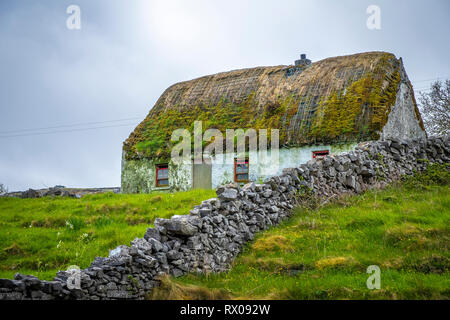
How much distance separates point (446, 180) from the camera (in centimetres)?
1363

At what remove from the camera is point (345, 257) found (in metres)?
7.89

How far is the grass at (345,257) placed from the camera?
6.70m

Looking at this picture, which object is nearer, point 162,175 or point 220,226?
point 220,226

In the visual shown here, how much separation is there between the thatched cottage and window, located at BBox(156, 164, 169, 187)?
6 cm

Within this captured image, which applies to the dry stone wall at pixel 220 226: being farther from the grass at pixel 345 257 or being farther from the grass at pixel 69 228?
the grass at pixel 69 228

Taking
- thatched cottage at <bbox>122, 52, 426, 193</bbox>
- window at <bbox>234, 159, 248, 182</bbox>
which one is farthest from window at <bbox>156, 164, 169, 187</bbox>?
window at <bbox>234, 159, 248, 182</bbox>

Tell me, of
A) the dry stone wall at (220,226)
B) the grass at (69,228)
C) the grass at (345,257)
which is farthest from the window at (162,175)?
the grass at (345,257)

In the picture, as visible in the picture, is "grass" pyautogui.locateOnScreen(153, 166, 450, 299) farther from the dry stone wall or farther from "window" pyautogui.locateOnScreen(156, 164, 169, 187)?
"window" pyautogui.locateOnScreen(156, 164, 169, 187)

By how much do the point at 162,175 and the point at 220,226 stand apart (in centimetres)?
1440

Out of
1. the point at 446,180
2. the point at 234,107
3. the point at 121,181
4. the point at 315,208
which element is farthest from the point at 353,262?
the point at 121,181

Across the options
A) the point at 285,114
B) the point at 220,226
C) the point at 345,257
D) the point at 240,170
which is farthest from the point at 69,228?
the point at 285,114

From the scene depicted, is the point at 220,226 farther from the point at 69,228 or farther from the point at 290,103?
the point at 290,103
